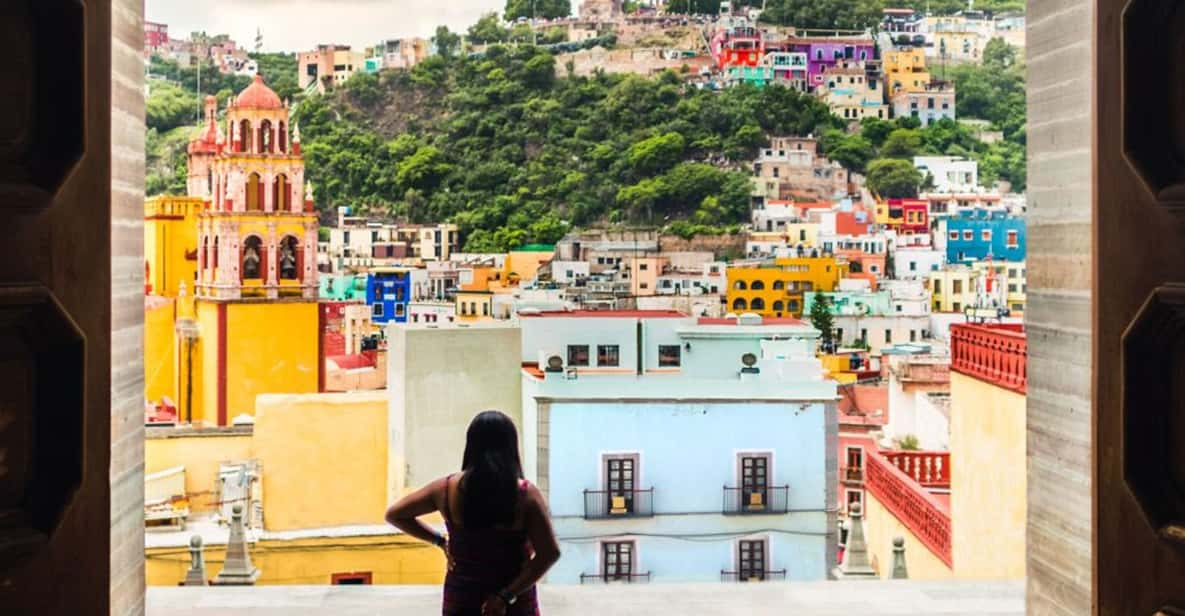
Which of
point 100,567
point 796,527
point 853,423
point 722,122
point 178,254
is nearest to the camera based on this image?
point 100,567

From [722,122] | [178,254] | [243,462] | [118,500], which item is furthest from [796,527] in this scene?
[722,122]

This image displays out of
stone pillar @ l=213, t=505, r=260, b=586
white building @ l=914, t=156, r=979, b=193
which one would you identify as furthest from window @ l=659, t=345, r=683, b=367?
white building @ l=914, t=156, r=979, b=193

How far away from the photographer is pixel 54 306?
854 millimetres

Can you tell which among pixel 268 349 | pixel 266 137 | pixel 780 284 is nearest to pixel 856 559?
pixel 268 349

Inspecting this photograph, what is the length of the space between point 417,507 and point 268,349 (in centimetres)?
1749

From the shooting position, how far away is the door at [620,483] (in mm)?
7137

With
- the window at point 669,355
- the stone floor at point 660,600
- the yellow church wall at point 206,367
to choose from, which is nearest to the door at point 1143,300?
the stone floor at point 660,600

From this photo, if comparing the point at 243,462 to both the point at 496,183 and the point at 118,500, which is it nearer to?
the point at 118,500

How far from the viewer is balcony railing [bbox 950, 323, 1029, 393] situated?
455cm

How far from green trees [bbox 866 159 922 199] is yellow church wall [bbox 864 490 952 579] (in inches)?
1296

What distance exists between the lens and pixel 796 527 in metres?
7.33

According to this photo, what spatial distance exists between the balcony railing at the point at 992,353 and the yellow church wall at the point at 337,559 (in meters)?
3.45

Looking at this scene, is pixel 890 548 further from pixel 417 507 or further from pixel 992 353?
pixel 417 507

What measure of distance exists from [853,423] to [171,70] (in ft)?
101
